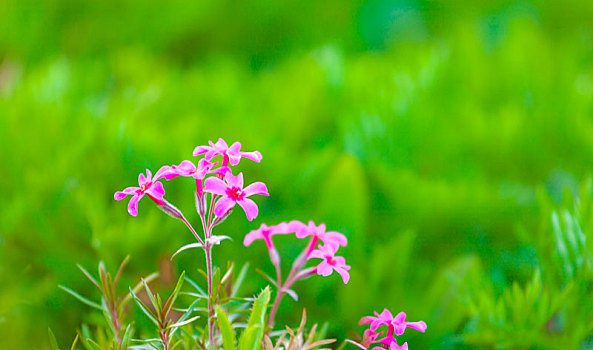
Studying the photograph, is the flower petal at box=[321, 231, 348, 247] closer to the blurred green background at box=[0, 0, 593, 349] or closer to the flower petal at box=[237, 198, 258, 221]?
the flower petal at box=[237, 198, 258, 221]

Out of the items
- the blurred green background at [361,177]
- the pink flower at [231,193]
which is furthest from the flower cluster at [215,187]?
the blurred green background at [361,177]

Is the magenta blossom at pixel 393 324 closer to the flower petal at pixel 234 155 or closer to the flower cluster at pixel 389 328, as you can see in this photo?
the flower cluster at pixel 389 328

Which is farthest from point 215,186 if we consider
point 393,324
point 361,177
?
point 361,177

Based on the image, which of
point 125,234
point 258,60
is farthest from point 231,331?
point 258,60

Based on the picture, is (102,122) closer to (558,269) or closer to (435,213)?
(435,213)

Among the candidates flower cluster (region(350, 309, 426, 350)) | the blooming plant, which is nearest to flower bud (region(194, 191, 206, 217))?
the blooming plant

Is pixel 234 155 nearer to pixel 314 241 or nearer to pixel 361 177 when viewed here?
pixel 314 241
